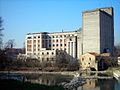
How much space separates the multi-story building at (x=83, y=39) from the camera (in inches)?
2164

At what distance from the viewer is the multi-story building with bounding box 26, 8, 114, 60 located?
180ft

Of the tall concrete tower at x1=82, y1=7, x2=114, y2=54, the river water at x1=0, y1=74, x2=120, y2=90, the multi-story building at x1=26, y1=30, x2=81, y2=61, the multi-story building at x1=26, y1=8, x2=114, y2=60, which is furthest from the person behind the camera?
the multi-story building at x1=26, y1=30, x2=81, y2=61

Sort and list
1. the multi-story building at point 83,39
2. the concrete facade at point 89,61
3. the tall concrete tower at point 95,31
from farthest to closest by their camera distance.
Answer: the multi-story building at point 83,39
the tall concrete tower at point 95,31
the concrete facade at point 89,61

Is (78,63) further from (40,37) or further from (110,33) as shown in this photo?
(40,37)

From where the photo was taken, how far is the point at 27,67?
49.9 metres

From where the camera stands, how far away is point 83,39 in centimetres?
5650

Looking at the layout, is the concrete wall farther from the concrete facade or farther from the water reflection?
the water reflection

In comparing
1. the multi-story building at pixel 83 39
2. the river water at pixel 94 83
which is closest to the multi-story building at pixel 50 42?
the multi-story building at pixel 83 39

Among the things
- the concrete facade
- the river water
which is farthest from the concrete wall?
the river water

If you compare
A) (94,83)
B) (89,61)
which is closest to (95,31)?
(89,61)

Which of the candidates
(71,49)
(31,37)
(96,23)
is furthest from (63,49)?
(96,23)

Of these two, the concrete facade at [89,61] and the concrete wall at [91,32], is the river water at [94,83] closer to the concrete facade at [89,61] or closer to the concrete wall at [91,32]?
the concrete facade at [89,61]

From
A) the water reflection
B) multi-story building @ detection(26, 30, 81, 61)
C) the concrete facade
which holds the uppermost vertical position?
multi-story building @ detection(26, 30, 81, 61)

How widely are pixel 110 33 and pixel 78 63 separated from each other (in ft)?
52.9
